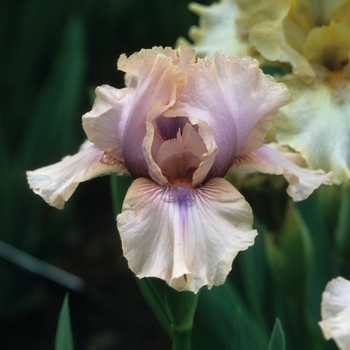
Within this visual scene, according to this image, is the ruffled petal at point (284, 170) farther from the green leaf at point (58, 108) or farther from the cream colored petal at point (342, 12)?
the green leaf at point (58, 108)

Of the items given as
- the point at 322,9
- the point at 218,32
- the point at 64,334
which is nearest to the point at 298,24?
the point at 322,9

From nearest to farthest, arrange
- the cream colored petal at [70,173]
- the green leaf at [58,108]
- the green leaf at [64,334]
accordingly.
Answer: the cream colored petal at [70,173] → the green leaf at [64,334] → the green leaf at [58,108]

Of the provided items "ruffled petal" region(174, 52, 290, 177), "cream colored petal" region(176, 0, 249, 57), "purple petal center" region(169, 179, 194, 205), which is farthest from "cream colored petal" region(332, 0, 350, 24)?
"purple petal center" region(169, 179, 194, 205)

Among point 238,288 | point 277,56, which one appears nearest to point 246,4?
point 277,56

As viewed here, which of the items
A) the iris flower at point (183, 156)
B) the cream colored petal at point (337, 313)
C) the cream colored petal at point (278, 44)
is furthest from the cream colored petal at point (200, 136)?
the cream colored petal at point (278, 44)

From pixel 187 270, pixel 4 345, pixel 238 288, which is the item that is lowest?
pixel 4 345

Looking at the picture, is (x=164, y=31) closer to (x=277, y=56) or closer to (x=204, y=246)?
(x=277, y=56)
